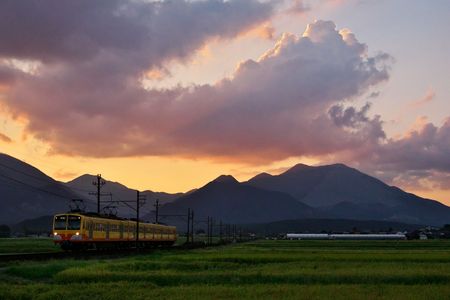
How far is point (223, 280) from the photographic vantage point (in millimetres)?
38500

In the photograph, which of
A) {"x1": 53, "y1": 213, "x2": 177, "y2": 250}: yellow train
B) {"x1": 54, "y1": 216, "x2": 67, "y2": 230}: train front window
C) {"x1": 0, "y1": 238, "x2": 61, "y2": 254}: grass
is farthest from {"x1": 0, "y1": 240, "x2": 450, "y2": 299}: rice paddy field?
{"x1": 0, "y1": 238, "x2": 61, "y2": 254}: grass

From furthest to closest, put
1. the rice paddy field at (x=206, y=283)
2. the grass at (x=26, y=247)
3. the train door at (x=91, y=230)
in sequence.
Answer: the grass at (x=26, y=247), the train door at (x=91, y=230), the rice paddy field at (x=206, y=283)

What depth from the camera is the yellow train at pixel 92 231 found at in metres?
65.3

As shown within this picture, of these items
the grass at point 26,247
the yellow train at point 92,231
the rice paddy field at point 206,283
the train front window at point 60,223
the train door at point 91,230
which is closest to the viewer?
the rice paddy field at point 206,283

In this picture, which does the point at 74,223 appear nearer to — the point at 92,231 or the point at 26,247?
the point at 92,231

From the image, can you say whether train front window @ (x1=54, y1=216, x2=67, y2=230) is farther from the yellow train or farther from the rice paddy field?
the rice paddy field

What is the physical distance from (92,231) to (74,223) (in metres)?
3.69

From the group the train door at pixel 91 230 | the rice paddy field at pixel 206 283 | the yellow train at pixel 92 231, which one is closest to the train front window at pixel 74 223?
the yellow train at pixel 92 231

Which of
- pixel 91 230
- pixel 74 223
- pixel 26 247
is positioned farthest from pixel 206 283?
Result: pixel 26 247

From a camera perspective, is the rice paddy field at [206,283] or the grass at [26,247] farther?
the grass at [26,247]

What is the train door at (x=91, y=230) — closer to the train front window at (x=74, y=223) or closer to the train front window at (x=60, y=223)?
the train front window at (x=74, y=223)

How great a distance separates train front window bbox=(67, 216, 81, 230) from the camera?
213 ft

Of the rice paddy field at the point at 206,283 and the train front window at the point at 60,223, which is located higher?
the train front window at the point at 60,223

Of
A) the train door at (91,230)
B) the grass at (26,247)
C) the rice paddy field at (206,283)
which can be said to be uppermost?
the train door at (91,230)
